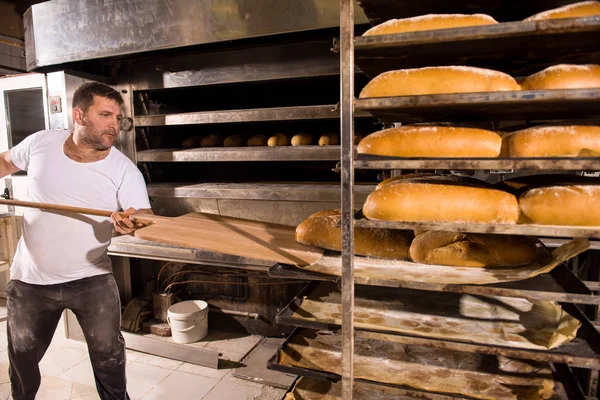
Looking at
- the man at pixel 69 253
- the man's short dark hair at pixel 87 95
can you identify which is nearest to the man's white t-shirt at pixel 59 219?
the man at pixel 69 253

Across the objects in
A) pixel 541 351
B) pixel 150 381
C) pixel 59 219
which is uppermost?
pixel 59 219

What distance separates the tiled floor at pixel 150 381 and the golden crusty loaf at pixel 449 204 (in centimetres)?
173

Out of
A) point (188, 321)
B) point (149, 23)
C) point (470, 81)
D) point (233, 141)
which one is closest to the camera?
point (470, 81)

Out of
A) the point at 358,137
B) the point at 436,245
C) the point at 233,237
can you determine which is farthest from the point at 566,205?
the point at 358,137

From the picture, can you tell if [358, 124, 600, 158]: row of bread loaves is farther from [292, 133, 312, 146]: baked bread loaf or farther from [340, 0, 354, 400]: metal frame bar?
[292, 133, 312, 146]: baked bread loaf

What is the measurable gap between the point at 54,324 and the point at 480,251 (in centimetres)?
221

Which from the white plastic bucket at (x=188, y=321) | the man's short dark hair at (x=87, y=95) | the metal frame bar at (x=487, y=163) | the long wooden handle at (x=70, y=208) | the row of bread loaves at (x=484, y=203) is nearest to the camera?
the metal frame bar at (x=487, y=163)

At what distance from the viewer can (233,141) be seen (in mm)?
2975

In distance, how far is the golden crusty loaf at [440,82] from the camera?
1.12 metres

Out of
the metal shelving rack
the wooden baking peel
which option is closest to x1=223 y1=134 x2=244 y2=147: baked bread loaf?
the wooden baking peel

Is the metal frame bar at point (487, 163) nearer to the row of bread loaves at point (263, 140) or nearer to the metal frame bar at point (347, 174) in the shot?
the metal frame bar at point (347, 174)

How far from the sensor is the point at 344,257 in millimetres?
1169

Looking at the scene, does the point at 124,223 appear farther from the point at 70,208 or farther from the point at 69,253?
the point at 69,253

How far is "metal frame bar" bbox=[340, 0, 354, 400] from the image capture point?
109 cm
